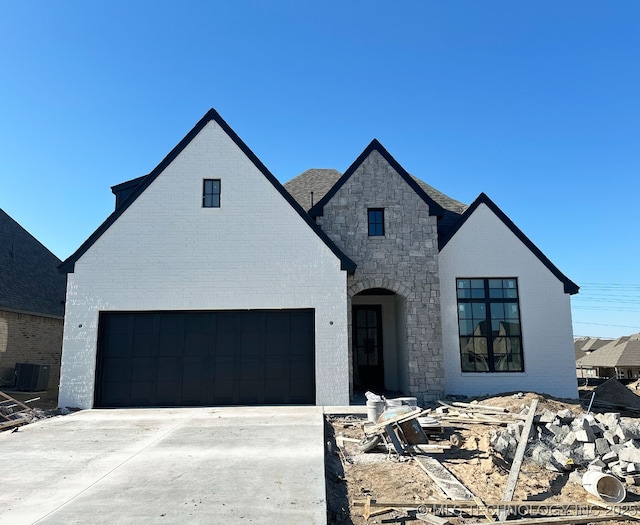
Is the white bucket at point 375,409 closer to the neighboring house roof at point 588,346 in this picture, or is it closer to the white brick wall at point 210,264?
the white brick wall at point 210,264

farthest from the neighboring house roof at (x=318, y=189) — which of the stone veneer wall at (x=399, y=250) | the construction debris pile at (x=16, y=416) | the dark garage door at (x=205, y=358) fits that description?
the construction debris pile at (x=16, y=416)

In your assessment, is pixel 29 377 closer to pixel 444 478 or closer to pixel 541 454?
pixel 444 478

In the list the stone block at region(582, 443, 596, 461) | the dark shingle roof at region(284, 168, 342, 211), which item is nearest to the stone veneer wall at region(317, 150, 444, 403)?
the dark shingle roof at region(284, 168, 342, 211)

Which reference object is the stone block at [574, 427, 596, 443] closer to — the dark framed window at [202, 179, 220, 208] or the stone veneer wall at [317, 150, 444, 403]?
the stone veneer wall at [317, 150, 444, 403]

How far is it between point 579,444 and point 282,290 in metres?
7.70

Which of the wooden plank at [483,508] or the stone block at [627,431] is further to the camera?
the stone block at [627,431]

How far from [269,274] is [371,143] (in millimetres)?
5297

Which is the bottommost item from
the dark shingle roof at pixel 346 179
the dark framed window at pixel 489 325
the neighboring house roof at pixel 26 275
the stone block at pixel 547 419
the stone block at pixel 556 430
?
the stone block at pixel 556 430

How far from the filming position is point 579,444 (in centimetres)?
716

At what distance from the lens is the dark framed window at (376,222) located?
536 inches

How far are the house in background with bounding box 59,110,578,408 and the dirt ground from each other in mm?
4460

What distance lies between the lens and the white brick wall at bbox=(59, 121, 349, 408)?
12047mm

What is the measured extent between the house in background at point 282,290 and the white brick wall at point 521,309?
42 millimetres

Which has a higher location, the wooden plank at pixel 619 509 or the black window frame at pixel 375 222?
the black window frame at pixel 375 222
